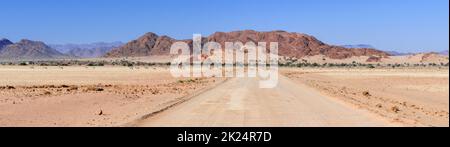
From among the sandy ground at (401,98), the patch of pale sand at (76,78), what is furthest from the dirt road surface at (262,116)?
the patch of pale sand at (76,78)

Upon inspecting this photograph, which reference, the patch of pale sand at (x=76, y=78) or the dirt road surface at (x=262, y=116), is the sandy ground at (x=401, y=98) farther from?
the patch of pale sand at (x=76, y=78)

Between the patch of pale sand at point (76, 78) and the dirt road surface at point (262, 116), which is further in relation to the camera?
the patch of pale sand at point (76, 78)

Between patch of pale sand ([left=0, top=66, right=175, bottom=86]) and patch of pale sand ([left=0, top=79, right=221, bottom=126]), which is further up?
patch of pale sand ([left=0, top=79, right=221, bottom=126])

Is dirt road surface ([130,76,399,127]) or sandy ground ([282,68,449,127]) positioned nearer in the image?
dirt road surface ([130,76,399,127])

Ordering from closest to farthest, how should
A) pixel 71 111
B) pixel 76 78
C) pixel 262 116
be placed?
pixel 262 116, pixel 71 111, pixel 76 78

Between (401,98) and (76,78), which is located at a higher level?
(401,98)

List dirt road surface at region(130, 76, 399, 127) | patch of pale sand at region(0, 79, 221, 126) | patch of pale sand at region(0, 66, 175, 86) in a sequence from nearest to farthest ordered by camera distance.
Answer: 1. dirt road surface at region(130, 76, 399, 127)
2. patch of pale sand at region(0, 79, 221, 126)
3. patch of pale sand at region(0, 66, 175, 86)

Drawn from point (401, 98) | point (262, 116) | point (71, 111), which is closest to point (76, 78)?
point (401, 98)

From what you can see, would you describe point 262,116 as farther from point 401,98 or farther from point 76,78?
point 76,78

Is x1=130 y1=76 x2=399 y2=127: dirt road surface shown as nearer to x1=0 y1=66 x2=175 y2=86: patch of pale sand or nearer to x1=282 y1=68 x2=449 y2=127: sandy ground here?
x1=282 y1=68 x2=449 y2=127: sandy ground

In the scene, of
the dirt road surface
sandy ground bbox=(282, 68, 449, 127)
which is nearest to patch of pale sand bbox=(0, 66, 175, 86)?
sandy ground bbox=(282, 68, 449, 127)

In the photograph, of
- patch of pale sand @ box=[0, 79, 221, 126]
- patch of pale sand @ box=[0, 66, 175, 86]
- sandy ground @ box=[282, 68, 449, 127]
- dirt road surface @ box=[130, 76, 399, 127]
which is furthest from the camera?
patch of pale sand @ box=[0, 66, 175, 86]
